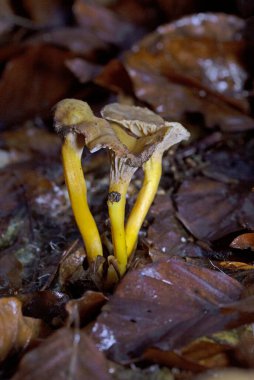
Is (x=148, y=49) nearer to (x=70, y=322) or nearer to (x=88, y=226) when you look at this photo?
(x=88, y=226)

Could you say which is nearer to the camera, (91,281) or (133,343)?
(133,343)

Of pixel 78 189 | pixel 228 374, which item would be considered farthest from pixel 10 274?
pixel 228 374

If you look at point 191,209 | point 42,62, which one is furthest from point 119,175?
point 42,62

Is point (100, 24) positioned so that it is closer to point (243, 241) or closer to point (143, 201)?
point (143, 201)

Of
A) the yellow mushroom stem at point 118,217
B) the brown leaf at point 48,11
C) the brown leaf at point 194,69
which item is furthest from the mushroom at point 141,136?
the brown leaf at point 48,11

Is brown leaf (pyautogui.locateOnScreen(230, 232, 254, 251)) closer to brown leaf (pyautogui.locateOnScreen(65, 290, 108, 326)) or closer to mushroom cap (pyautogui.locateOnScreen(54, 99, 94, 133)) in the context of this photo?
brown leaf (pyautogui.locateOnScreen(65, 290, 108, 326))

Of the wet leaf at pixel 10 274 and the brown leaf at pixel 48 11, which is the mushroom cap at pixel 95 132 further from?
the brown leaf at pixel 48 11
